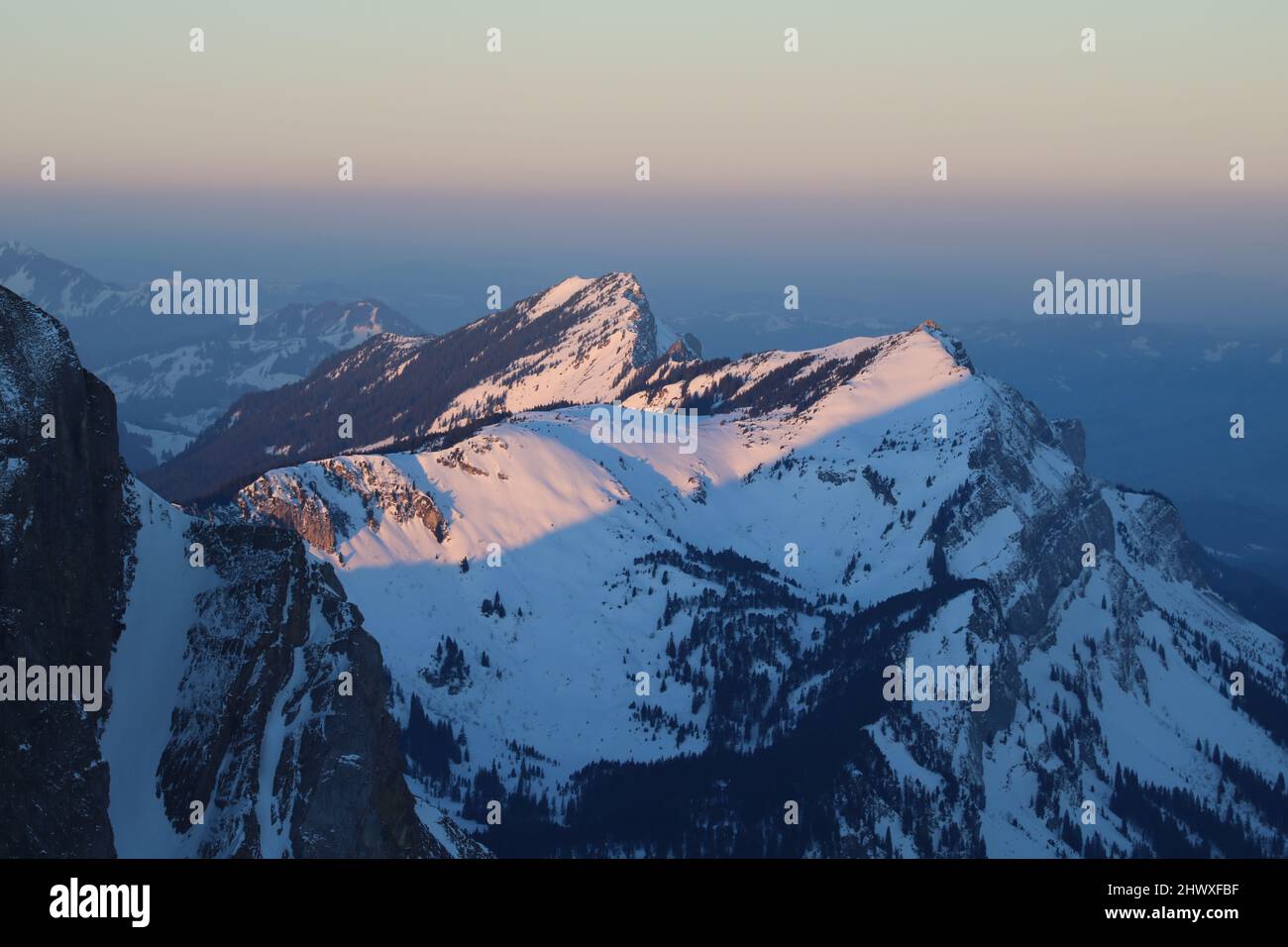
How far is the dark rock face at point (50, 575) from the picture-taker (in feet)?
208

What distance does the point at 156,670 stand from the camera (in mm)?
80750

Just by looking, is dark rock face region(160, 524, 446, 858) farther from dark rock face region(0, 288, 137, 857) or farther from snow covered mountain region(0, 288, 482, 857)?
dark rock face region(0, 288, 137, 857)

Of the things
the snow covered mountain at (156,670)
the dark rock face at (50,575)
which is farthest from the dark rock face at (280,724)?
the dark rock face at (50,575)

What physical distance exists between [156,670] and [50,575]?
43.4ft

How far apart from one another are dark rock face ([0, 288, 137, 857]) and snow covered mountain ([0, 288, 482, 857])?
0.12 m

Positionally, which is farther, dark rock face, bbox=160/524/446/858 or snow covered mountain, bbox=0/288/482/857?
dark rock face, bbox=160/524/446/858

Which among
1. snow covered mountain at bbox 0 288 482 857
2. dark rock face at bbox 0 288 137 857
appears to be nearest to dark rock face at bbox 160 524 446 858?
snow covered mountain at bbox 0 288 482 857

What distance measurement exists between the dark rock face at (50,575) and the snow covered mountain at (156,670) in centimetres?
12

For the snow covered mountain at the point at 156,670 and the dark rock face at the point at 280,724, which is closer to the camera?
the snow covered mountain at the point at 156,670

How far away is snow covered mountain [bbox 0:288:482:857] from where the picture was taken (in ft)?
214

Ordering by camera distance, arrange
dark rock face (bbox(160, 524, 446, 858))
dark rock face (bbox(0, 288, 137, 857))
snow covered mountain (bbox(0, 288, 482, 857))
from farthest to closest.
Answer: dark rock face (bbox(160, 524, 446, 858))
snow covered mountain (bbox(0, 288, 482, 857))
dark rock face (bbox(0, 288, 137, 857))

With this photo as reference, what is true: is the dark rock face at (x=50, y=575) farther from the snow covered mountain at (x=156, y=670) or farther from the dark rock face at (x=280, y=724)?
the dark rock face at (x=280, y=724)
